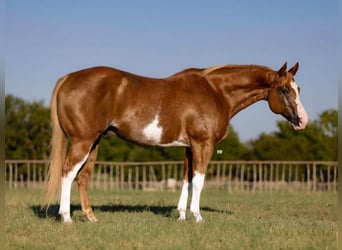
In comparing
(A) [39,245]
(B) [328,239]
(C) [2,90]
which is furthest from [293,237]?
(C) [2,90]

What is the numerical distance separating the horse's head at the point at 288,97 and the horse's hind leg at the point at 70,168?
3.28 meters

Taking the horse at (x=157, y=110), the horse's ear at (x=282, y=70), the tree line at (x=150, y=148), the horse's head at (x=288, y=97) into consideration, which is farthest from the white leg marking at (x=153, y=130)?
the tree line at (x=150, y=148)

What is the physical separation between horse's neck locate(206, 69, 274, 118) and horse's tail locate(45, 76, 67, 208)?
8.55ft

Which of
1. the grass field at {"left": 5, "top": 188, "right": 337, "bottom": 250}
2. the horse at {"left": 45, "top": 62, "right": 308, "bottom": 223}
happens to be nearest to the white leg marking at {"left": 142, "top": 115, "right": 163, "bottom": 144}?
the horse at {"left": 45, "top": 62, "right": 308, "bottom": 223}

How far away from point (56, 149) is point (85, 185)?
835mm

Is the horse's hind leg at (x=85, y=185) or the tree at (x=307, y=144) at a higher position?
the tree at (x=307, y=144)

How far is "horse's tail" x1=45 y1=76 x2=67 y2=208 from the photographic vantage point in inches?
321

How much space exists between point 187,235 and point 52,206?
507 centimetres

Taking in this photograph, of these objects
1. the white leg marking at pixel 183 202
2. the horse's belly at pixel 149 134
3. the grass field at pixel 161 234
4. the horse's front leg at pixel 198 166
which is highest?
the horse's belly at pixel 149 134

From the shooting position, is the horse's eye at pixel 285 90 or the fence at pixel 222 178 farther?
the fence at pixel 222 178

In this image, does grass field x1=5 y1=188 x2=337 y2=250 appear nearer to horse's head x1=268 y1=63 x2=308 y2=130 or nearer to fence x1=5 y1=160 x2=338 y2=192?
horse's head x1=268 y1=63 x2=308 y2=130

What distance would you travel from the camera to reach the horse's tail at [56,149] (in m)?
8.16

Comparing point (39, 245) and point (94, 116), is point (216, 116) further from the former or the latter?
point (39, 245)

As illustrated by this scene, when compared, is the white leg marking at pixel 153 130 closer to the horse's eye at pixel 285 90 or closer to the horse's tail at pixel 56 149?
the horse's tail at pixel 56 149
